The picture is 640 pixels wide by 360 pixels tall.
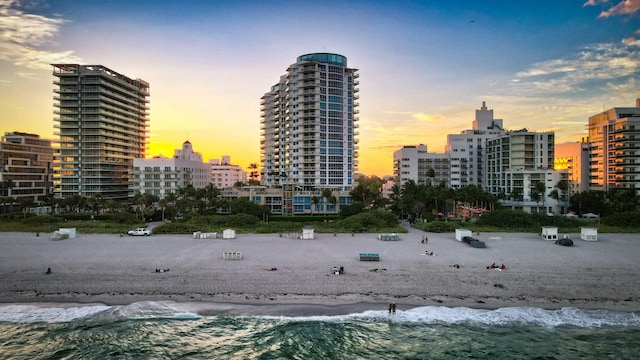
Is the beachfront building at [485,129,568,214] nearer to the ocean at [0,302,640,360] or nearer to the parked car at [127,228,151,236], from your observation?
the ocean at [0,302,640,360]

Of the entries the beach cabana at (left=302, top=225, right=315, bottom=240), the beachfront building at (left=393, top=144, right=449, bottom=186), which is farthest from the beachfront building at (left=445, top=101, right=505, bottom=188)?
the beach cabana at (left=302, top=225, right=315, bottom=240)

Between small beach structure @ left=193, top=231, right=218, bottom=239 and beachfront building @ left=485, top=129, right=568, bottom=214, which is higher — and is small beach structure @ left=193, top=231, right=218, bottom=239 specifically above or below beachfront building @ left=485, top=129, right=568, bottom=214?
below

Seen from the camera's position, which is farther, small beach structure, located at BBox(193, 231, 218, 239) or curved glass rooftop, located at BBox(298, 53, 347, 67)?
curved glass rooftop, located at BBox(298, 53, 347, 67)

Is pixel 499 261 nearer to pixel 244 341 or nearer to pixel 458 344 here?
pixel 458 344

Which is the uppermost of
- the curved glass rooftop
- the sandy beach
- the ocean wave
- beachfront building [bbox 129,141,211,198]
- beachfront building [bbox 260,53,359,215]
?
the curved glass rooftop

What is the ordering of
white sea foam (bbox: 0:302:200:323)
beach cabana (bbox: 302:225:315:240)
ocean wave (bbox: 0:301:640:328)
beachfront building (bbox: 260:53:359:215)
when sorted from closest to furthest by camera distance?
ocean wave (bbox: 0:301:640:328), white sea foam (bbox: 0:302:200:323), beach cabana (bbox: 302:225:315:240), beachfront building (bbox: 260:53:359:215)

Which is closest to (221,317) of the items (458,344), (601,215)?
(458,344)

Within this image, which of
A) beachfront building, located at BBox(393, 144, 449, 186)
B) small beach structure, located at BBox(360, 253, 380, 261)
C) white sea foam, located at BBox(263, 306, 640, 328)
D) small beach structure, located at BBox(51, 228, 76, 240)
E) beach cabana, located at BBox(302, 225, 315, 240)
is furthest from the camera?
beachfront building, located at BBox(393, 144, 449, 186)
